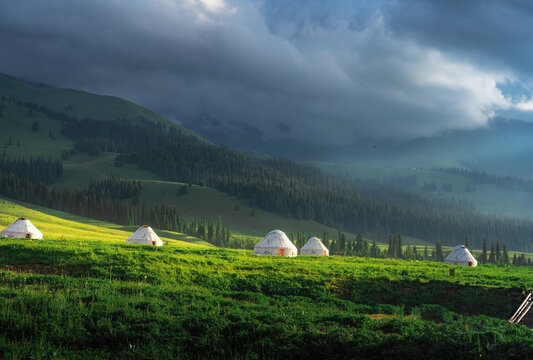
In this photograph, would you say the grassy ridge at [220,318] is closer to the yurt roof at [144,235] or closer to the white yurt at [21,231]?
the white yurt at [21,231]

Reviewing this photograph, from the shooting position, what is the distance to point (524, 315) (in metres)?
25.8

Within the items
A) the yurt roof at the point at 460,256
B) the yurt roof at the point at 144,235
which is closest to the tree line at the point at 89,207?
the yurt roof at the point at 144,235

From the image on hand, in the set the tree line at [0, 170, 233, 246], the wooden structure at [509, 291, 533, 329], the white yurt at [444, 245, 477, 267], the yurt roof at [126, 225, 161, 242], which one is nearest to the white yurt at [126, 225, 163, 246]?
the yurt roof at [126, 225, 161, 242]

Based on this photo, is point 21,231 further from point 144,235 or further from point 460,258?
point 460,258

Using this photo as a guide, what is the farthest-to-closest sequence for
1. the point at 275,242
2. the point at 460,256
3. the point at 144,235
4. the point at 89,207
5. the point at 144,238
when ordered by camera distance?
the point at 89,207
the point at 460,256
the point at 144,235
the point at 144,238
the point at 275,242

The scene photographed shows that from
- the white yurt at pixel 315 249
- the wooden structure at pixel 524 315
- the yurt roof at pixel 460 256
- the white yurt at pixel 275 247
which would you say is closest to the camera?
the wooden structure at pixel 524 315

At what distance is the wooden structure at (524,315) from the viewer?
79.6ft

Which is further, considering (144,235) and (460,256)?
(460,256)

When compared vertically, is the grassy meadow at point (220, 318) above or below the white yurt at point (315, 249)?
below

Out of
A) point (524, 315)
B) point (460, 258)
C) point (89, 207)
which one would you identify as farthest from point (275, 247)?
point (89, 207)

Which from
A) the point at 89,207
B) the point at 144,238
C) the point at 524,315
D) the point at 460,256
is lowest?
the point at 524,315

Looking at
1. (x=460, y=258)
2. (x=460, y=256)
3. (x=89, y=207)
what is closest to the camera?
(x=460, y=258)

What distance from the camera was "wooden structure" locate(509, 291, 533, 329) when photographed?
24252 millimetres

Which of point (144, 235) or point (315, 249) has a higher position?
point (144, 235)
